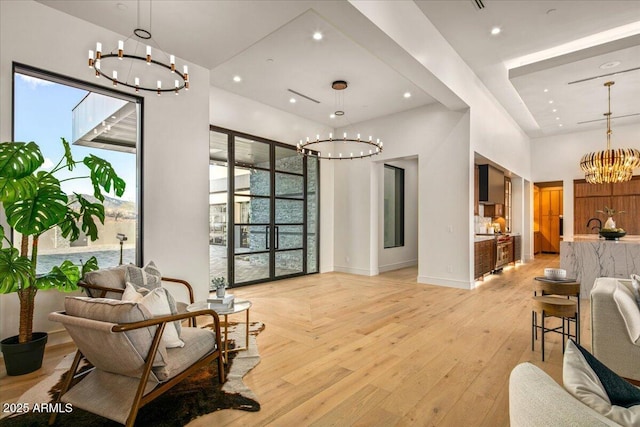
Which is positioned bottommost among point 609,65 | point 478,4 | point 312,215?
point 312,215

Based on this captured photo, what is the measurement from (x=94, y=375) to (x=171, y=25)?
11.5ft

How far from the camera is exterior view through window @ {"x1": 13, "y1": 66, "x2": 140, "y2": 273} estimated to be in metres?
3.44

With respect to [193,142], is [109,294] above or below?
below

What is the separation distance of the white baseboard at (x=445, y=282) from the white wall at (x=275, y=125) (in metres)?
2.45

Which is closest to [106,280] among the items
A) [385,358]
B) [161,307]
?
[161,307]

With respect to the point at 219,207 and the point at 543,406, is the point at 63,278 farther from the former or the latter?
the point at 219,207

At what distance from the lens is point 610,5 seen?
13.7ft

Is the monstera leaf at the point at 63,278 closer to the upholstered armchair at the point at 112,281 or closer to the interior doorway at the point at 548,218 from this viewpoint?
the upholstered armchair at the point at 112,281

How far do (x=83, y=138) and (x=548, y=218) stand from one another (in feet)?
47.0

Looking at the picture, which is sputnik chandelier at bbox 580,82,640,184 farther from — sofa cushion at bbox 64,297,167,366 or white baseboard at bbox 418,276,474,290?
sofa cushion at bbox 64,297,167,366

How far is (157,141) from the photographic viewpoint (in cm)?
420

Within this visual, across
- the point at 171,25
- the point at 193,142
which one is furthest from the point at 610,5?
the point at 193,142

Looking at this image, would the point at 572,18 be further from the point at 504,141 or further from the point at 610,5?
the point at 504,141

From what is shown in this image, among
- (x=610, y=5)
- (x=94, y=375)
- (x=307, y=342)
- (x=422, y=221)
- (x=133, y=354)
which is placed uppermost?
(x=610, y=5)
